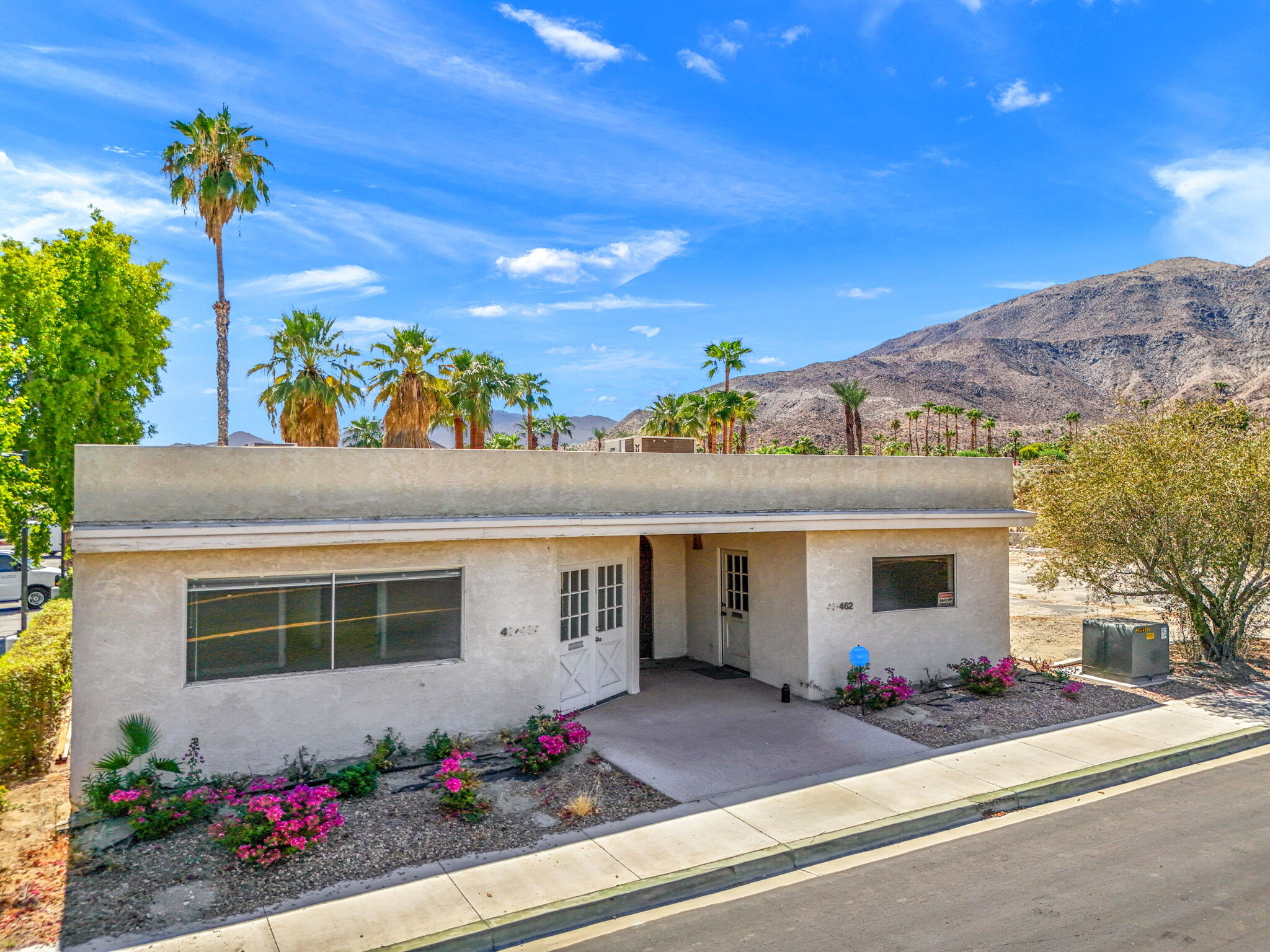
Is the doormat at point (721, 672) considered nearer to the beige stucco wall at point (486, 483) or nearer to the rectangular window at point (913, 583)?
the rectangular window at point (913, 583)

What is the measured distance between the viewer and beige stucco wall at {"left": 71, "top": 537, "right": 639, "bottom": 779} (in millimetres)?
7797

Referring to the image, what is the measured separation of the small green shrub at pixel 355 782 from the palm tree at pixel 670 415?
43014 mm

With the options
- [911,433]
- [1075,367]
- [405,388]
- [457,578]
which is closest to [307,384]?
[405,388]

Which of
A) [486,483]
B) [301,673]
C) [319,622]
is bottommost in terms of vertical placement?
[301,673]

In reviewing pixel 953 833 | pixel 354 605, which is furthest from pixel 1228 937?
pixel 354 605

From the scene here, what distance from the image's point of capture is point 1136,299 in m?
193

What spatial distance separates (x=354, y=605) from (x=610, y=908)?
14.8ft

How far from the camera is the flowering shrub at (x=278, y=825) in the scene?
657 cm

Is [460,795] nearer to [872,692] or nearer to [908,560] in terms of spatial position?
[872,692]

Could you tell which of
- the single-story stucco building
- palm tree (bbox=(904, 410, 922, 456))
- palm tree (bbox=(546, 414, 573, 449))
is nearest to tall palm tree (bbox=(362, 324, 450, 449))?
the single-story stucco building

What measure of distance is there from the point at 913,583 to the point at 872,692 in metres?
2.14

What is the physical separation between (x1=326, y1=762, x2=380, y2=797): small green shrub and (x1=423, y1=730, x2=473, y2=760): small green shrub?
923 millimetres

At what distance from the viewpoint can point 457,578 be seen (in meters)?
9.50

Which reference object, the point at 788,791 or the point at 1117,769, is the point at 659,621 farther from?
the point at 1117,769
